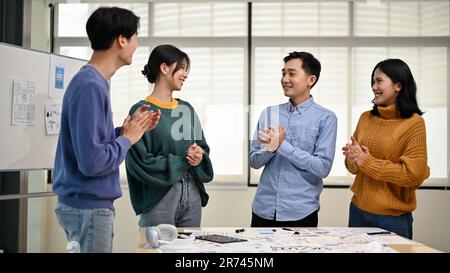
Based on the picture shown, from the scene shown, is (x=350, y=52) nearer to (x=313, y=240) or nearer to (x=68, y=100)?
(x=313, y=240)

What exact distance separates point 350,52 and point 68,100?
3.07 ft

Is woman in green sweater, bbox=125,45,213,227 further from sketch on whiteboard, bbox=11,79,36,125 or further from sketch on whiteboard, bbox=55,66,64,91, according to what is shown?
sketch on whiteboard, bbox=11,79,36,125

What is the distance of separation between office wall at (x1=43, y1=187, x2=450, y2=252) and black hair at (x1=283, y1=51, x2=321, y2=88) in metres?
0.44

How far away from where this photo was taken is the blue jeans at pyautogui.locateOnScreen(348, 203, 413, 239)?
1.75 metres

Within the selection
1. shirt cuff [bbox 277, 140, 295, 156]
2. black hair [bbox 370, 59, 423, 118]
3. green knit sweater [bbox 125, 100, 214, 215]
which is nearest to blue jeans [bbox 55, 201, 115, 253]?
green knit sweater [bbox 125, 100, 214, 215]

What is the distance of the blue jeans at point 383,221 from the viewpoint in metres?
1.75

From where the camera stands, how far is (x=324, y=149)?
→ 1.79m

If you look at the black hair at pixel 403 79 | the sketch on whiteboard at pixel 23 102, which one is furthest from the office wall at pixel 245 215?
the sketch on whiteboard at pixel 23 102

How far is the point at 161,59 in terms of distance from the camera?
1.62 meters

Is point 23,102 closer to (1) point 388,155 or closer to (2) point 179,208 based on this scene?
(2) point 179,208

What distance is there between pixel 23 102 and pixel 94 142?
1.01 m

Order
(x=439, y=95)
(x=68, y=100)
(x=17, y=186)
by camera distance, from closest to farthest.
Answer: (x=68, y=100) → (x=439, y=95) → (x=17, y=186)

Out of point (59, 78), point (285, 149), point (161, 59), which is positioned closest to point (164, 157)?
point (161, 59)

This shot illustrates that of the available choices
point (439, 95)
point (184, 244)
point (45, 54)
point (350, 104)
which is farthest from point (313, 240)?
point (45, 54)
